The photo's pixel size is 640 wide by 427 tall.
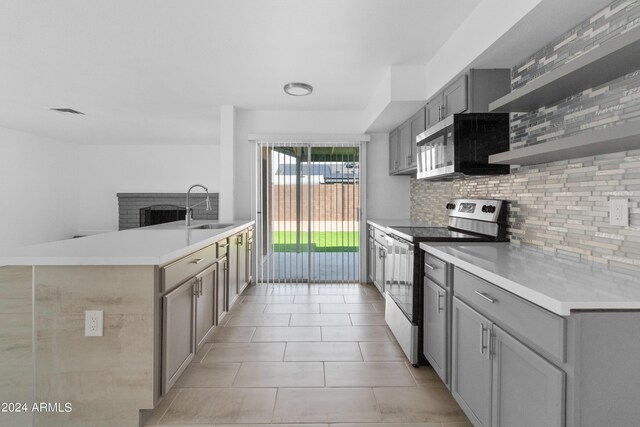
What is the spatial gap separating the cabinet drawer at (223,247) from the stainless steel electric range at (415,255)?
147 centimetres

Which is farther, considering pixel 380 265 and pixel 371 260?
pixel 371 260

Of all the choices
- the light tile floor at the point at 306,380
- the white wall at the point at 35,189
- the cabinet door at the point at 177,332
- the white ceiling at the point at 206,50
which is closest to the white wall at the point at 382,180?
the white ceiling at the point at 206,50

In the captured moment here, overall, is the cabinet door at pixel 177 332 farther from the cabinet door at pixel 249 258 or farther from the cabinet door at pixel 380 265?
the cabinet door at pixel 249 258

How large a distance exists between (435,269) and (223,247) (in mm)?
1806

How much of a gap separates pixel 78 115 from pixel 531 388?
6.00 m

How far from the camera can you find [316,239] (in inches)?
192

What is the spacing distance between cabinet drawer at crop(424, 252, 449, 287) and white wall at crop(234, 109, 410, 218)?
2591mm

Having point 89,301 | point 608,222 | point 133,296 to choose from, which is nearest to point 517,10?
point 608,222

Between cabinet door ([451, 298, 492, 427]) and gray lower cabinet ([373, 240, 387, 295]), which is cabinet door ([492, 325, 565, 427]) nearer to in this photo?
cabinet door ([451, 298, 492, 427])

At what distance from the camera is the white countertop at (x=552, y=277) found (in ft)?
3.43

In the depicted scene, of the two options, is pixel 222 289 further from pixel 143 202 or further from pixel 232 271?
pixel 143 202

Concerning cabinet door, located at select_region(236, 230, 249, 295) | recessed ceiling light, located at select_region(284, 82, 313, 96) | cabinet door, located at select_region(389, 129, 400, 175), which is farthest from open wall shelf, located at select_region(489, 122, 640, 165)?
cabinet door, located at select_region(236, 230, 249, 295)

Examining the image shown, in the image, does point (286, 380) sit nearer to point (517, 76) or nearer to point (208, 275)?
point (208, 275)

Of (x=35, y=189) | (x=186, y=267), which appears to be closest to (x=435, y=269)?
(x=186, y=267)
